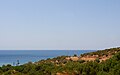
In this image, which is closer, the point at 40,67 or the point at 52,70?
the point at 52,70

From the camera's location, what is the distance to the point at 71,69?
34.3m

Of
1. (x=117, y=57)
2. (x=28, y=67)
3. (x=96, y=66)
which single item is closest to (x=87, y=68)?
(x=96, y=66)

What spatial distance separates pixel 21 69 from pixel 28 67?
0.84 meters

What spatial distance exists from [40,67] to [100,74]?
28.5 feet

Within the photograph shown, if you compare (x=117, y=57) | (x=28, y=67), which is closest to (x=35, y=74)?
(x=28, y=67)

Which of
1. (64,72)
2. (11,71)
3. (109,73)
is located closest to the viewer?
(109,73)

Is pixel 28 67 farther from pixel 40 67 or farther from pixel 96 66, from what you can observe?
pixel 96 66

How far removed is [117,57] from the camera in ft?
119

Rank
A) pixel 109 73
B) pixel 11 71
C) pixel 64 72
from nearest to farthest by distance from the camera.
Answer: pixel 109 73, pixel 64 72, pixel 11 71

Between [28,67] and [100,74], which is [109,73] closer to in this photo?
[100,74]

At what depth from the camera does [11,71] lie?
35375 millimetres

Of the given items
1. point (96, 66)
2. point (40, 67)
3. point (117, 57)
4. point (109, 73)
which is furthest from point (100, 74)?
point (40, 67)

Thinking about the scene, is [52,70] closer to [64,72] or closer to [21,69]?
[64,72]

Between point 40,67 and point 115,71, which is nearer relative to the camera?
point 115,71
